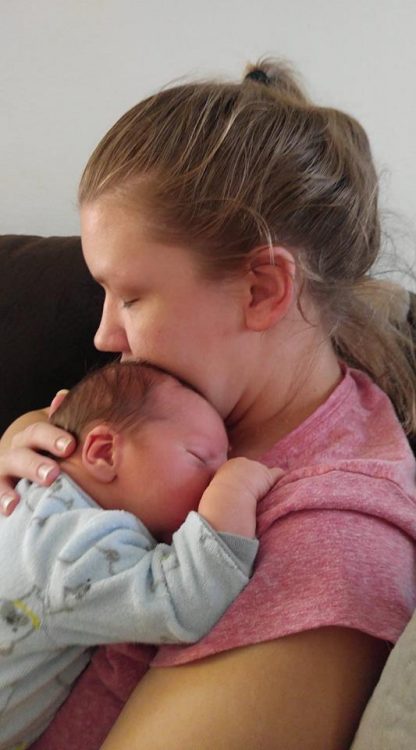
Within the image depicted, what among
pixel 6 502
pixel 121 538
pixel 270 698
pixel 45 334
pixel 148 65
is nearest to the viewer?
pixel 270 698

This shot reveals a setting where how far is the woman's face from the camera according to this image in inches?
34.9

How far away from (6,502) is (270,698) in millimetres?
393

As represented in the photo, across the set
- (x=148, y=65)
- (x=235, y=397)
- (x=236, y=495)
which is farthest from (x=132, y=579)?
(x=148, y=65)

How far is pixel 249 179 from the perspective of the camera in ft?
2.89

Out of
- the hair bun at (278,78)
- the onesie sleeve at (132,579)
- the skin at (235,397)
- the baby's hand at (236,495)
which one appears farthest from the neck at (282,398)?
the hair bun at (278,78)

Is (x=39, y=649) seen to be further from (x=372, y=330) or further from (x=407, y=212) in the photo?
(x=407, y=212)

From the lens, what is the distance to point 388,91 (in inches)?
61.9

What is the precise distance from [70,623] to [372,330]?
24.6 inches

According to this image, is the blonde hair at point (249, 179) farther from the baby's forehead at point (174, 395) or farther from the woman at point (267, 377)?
the baby's forehead at point (174, 395)

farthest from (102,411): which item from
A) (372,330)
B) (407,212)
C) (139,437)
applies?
(407,212)

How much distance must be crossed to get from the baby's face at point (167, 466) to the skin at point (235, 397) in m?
0.08

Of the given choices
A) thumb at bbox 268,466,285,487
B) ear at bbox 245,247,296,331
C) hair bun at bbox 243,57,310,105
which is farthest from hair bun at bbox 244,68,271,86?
thumb at bbox 268,466,285,487

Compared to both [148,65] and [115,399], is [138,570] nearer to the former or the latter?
[115,399]

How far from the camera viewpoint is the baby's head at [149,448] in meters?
0.85
